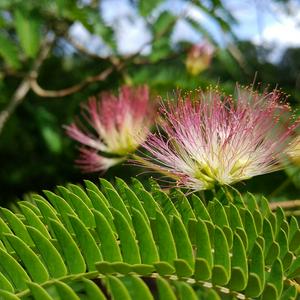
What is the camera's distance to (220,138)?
3.61ft

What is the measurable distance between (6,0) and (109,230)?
71.3 inches

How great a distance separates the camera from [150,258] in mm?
799

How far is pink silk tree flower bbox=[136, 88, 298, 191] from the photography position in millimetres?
1061

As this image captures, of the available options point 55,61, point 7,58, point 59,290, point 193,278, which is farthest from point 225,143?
point 55,61

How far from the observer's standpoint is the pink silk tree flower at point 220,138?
1.06m

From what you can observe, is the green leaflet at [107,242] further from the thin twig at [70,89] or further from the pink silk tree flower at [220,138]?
the thin twig at [70,89]

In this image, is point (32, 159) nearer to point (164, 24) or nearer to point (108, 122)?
point (164, 24)

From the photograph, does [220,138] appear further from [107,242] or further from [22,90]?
[22,90]

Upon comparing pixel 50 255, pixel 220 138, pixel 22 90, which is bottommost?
pixel 50 255

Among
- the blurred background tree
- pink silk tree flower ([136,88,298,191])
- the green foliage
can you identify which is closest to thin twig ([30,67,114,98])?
the blurred background tree

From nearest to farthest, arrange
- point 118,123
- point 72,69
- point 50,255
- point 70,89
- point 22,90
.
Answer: point 50,255 → point 118,123 → point 70,89 → point 22,90 → point 72,69

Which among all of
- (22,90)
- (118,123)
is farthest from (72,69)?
(118,123)

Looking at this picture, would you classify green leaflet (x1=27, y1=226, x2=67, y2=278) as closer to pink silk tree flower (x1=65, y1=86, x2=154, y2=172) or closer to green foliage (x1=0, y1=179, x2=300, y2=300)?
green foliage (x1=0, y1=179, x2=300, y2=300)

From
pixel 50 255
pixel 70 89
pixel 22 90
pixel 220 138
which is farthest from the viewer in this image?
pixel 22 90
